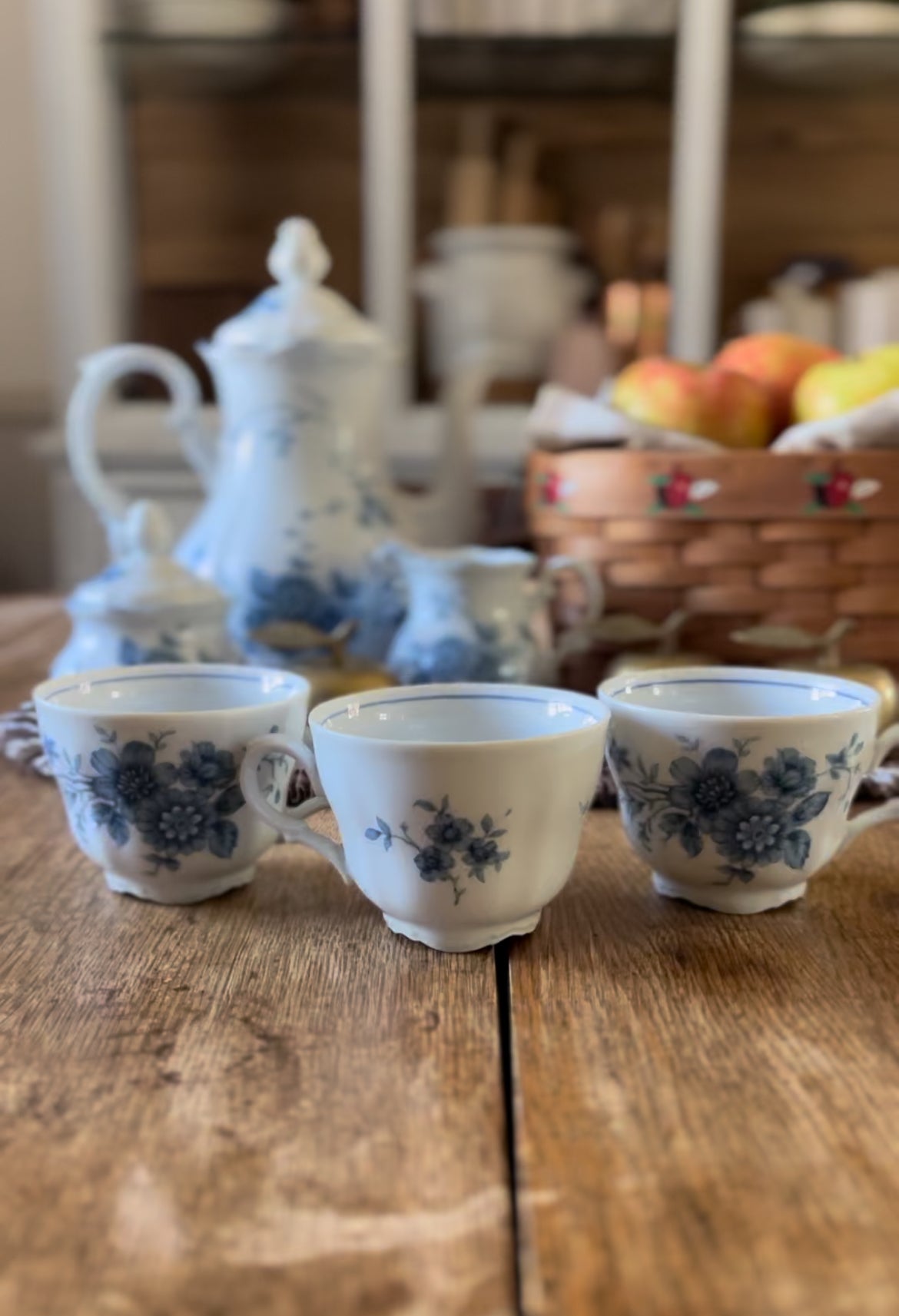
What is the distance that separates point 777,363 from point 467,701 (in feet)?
1.38

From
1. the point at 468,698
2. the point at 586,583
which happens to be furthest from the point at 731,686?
the point at 586,583

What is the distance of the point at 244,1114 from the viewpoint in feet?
0.98

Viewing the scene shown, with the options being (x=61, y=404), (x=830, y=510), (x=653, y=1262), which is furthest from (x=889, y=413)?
(x=61, y=404)

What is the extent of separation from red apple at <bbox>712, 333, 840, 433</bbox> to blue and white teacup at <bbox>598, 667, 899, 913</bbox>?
36 centimetres

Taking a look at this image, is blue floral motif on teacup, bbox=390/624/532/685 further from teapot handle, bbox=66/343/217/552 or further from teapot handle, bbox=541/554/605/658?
teapot handle, bbox=66/343/217/552

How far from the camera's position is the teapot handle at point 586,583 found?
67 cm

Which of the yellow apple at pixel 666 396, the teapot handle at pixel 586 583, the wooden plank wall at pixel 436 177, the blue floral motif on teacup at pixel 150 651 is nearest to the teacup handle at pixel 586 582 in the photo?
the teapot handle at pixel 586 583

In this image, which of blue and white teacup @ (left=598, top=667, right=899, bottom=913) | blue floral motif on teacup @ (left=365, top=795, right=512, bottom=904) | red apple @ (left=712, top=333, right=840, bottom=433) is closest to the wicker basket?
red apple @ (left=712, top=333, right=840, bottom=433)

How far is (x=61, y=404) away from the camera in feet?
4.26

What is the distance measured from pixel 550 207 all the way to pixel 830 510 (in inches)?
33.2

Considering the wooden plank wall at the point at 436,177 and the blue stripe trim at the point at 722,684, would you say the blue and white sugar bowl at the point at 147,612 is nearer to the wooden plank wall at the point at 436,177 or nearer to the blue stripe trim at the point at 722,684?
the blue stripe trim at the point at 722,684

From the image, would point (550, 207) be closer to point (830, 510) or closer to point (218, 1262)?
point (830, 510)

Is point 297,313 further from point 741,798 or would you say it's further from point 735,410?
point 741,798

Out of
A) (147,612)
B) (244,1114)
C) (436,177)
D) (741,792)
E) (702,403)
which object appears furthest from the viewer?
(436,177)
